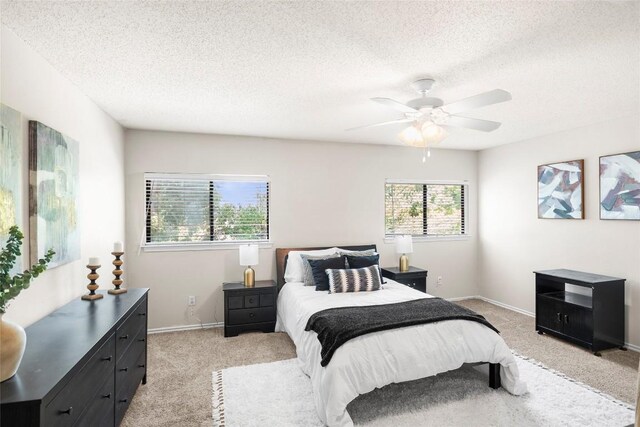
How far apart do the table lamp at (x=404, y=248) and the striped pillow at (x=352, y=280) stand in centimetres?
109

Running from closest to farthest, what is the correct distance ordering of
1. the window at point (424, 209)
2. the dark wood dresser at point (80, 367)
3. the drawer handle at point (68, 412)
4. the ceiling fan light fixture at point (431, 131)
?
the dark wood dresser at point (80, 367) < the drawer handle at point (68, 412) < the ceiling fan light fixture at point (431, 131) < the window at point (424, 209)

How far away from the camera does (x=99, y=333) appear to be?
1920 mm

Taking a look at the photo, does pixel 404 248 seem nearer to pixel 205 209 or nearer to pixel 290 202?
pixel 290 202

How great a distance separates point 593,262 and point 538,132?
1715 mm

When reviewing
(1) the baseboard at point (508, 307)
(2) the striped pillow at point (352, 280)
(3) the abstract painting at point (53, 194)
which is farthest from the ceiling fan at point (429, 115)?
(1) the baseboard at point (508, 307)

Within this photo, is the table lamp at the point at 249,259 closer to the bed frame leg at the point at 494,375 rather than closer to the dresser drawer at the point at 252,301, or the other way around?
the dresser drawer at the point at 252,301

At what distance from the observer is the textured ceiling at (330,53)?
1771 mm

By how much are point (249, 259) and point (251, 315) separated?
0.68 metres

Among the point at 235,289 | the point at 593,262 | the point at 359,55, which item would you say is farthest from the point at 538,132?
the point at 235,289

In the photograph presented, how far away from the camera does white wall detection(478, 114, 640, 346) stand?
3660 mm

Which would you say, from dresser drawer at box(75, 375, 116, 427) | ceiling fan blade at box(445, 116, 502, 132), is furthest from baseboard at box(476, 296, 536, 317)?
dresser drawer at box(75, 375, 116, 427)

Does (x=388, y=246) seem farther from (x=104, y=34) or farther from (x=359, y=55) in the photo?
(x=104, y=34)

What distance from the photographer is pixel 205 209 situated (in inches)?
175

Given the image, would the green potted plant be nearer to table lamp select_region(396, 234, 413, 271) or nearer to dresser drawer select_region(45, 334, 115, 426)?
dresser drawer select_region(45, 334, 115, 426)
